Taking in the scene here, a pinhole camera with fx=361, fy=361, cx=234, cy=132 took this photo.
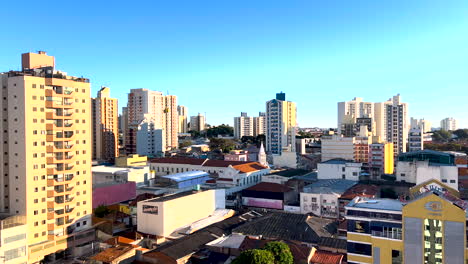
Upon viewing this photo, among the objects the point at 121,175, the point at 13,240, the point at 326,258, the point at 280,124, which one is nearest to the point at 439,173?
the point at 326,258

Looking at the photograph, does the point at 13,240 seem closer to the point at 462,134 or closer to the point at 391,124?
the point at 391,124

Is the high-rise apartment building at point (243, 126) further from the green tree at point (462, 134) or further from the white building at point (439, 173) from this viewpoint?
the white building at point (439, 173)

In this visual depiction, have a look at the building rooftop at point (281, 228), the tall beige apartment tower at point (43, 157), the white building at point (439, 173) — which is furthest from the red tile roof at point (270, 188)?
the tall beige apartment tower at point (43, 157)

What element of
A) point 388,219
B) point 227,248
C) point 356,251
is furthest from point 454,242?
point 227,248

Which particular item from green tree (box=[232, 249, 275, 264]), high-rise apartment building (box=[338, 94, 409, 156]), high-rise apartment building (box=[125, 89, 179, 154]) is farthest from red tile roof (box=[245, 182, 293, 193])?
high-rise apartment building (box=[125, 89, 179, 154])

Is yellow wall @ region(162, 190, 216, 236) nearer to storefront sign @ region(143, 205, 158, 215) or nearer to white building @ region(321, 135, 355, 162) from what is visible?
storefront sign @ region(143, 205, 158, 215)

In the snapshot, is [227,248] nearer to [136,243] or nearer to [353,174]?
[136,243]

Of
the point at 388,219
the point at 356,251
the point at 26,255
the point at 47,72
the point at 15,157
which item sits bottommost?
the point at 26,255
